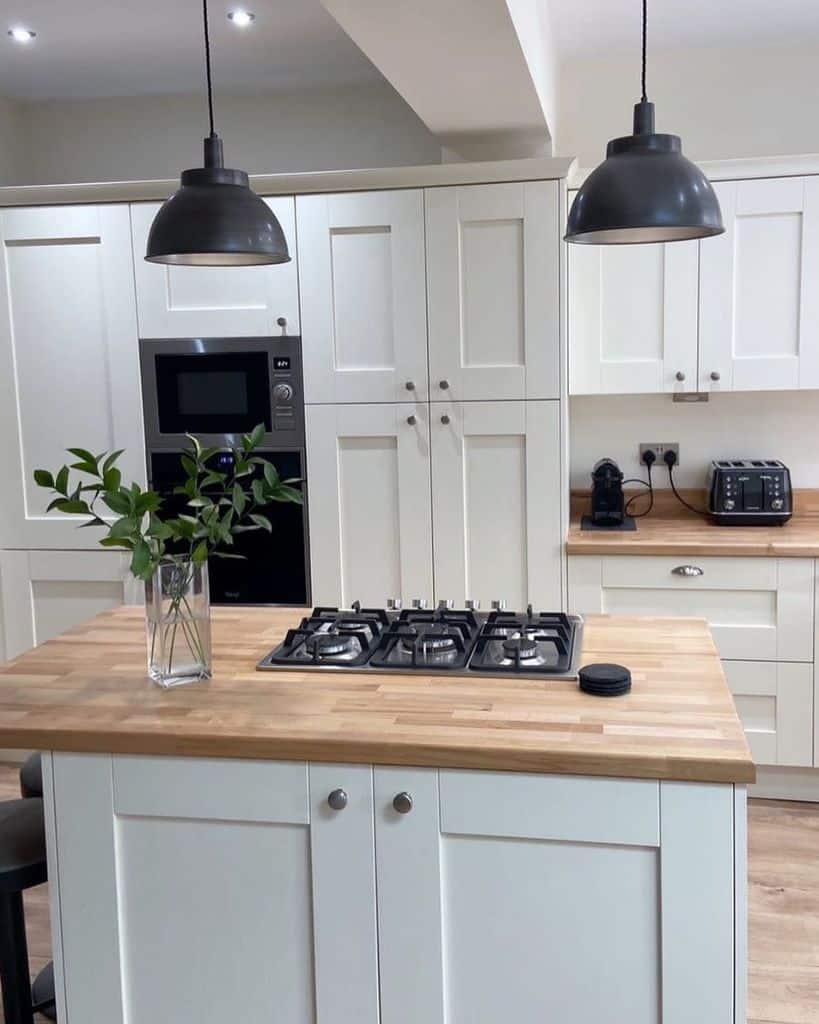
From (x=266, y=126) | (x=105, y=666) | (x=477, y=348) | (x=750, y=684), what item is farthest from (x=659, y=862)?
(x=266, y=126)

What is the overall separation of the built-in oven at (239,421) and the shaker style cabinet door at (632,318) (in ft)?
3.27

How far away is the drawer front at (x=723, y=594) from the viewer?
11.0 feet

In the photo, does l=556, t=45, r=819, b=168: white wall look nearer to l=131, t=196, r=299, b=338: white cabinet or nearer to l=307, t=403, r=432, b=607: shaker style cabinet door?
l=131, t=196, r=299, b=338: white cabinet

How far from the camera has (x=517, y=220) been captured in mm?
3373

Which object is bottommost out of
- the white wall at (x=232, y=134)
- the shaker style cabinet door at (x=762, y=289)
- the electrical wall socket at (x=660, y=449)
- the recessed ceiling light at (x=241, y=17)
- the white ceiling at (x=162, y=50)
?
the electrical wall socket at (x=660, y=449)

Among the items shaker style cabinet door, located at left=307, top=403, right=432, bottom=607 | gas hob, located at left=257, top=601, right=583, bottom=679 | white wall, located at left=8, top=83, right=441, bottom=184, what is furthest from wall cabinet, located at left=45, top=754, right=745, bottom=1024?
white wall, located at left=8, top=83, right=441, bottom=184

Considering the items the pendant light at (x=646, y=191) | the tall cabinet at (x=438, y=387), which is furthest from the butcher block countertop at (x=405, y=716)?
the tall cabinet at (x=438, y=387)

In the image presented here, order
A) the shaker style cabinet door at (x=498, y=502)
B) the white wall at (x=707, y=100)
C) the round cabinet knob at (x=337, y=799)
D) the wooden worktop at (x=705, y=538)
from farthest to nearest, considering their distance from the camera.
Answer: the white wall at (x=707, y=100) → the shaker style cabinet door at (x=498, y=502) → the wooden worktop at (x=705, y=538) → the round cabinet knob at (x=337, y=799)

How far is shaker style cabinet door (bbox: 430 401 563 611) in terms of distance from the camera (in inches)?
136

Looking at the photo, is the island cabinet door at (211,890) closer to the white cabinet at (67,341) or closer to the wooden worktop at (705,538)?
the wooden worktop at (705,538)

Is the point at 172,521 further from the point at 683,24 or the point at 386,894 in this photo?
the point at 683,24

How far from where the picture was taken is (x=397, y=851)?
177cm

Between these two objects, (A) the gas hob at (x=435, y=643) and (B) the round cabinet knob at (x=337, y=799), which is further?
(A) the gas hob at (x=435, y=643)

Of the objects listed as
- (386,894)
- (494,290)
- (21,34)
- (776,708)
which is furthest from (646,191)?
(21,34)
